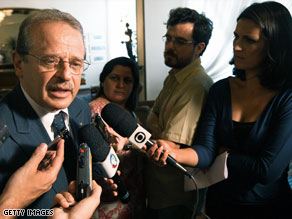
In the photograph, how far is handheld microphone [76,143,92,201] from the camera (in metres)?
0.64

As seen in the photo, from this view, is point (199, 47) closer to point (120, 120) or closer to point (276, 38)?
point (276, 38)

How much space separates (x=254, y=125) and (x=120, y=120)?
1.91ft

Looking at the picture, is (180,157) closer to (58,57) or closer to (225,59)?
(58,57)

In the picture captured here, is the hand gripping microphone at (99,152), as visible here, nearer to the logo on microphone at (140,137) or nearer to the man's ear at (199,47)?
the logo on microphone at (140,137)

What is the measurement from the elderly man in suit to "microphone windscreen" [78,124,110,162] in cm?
15

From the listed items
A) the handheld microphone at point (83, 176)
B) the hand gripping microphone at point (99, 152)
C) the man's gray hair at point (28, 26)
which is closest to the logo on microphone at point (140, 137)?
the hand gripping microphone at point (99, 152)

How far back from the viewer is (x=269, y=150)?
932 mm

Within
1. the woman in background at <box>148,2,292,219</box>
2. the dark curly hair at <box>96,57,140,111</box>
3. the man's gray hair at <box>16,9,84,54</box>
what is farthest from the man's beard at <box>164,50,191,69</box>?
the man's gray hair at <box>16,9,84,54</box>

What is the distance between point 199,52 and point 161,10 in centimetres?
Result: 154

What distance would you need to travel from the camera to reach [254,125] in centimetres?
98

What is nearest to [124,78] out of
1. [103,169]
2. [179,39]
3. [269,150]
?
[179,39]

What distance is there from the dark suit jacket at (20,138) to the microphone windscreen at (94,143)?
7.0 inches

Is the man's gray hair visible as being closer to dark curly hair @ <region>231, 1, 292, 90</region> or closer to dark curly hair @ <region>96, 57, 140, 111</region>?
dark curly hair @ <region>96, 57, 140, 111</region>

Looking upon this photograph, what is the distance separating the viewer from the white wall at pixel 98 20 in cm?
327
